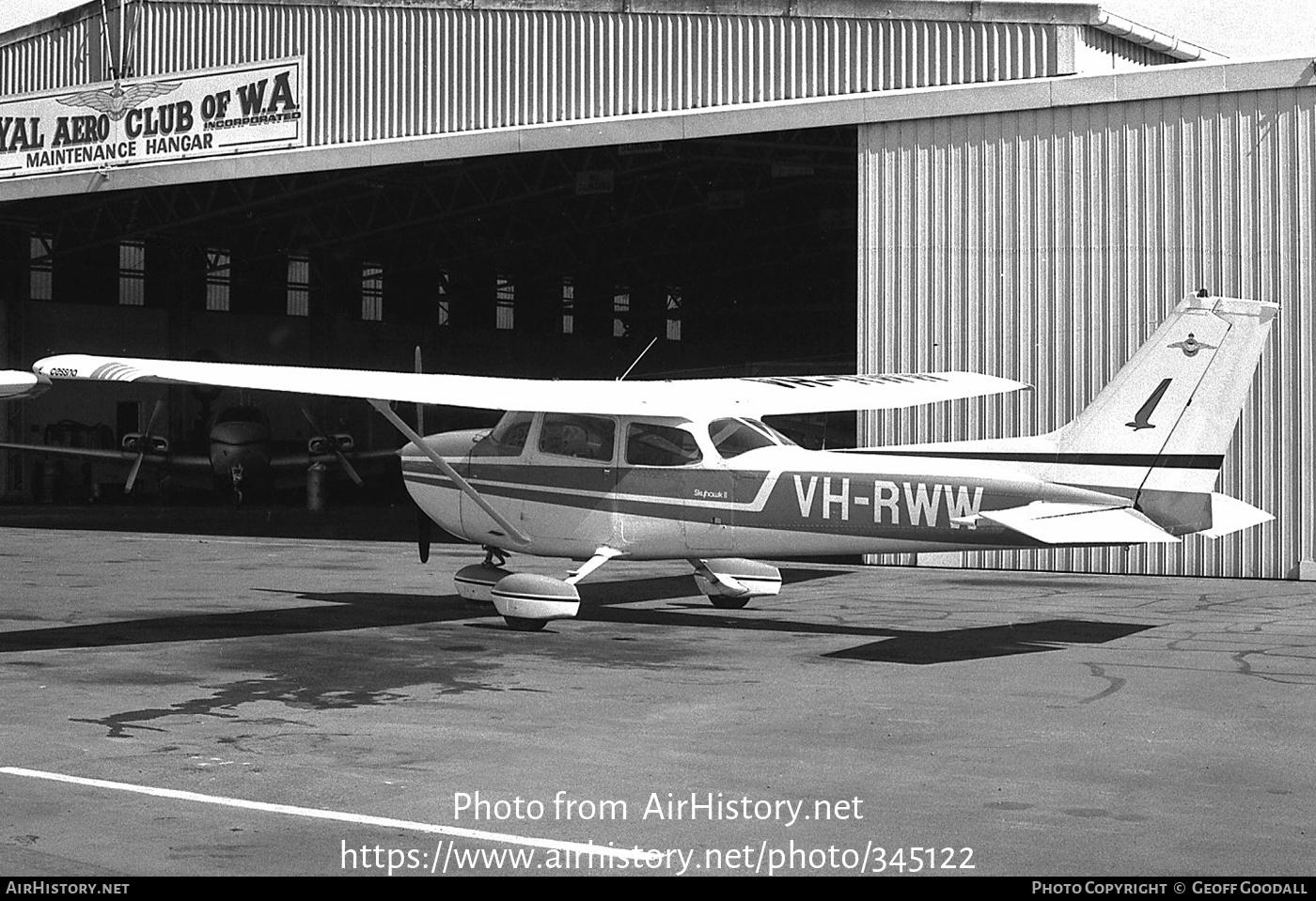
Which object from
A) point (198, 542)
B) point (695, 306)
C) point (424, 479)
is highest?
point (695, 306)

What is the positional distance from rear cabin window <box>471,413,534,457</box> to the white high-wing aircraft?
0.6 inches

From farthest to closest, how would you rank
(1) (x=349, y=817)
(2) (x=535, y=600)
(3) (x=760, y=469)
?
(3) (x=760, y=469) → (2) (x=535, y=600) → (1) (x=349, y=817)

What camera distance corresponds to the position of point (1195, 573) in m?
19.5

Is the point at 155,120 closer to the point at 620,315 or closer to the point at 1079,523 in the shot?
the point at 1079,523

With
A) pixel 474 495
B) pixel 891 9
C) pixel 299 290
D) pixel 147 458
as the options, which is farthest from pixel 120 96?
pixel 299 290

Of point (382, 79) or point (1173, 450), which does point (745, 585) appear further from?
point (382, 79)

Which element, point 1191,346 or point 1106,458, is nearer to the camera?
point 1191,346

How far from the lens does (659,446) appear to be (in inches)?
549

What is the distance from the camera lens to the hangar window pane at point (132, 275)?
47.1m

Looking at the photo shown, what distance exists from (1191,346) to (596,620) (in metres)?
5.80

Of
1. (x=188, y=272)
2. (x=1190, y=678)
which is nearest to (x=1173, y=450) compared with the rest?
(x=1190, y=678)

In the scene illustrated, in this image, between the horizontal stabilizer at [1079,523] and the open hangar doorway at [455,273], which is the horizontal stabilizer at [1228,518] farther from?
the open hangar doorway at [455,273]

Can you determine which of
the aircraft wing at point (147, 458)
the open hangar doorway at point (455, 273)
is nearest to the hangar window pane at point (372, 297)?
the open hangar doorway at point (455, 273)
